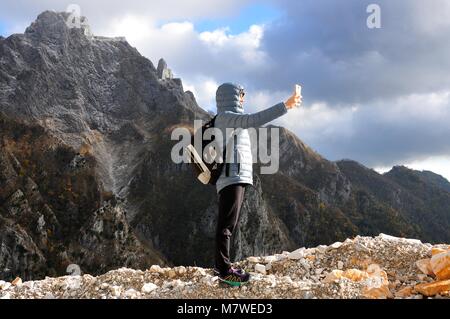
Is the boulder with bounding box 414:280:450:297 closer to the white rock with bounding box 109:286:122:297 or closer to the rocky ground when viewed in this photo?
the rocky ground

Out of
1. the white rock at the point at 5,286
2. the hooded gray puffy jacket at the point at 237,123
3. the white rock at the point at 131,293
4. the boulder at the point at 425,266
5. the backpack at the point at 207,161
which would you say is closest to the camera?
the hooded gray puffy jacket at the point at 237,123

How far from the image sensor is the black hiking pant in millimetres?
8031

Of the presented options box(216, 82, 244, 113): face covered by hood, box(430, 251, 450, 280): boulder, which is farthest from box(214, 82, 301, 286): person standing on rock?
box(430, 251, 450, 280): boulder

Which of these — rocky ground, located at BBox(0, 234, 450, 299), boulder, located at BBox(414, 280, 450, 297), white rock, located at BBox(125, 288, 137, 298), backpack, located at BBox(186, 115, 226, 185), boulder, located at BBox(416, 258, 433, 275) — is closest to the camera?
boulder, located at BBox(414, 280, 450, 297)

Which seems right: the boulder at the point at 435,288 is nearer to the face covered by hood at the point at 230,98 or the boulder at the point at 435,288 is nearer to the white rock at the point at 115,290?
the face covered by hood at the point at 230,98

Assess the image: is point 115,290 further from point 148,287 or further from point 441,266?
point 441,266

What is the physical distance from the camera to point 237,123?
7.97 m

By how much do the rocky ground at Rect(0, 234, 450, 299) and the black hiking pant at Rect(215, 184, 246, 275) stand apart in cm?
45

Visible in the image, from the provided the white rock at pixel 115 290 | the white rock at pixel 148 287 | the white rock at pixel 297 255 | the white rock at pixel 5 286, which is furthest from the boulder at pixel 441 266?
the white rock at pixel 5 286

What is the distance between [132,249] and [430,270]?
14081 cm

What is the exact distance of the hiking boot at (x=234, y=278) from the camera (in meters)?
8.02

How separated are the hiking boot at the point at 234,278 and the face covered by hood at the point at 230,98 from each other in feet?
8.99

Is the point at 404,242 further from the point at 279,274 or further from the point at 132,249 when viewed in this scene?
the point at 132,249
